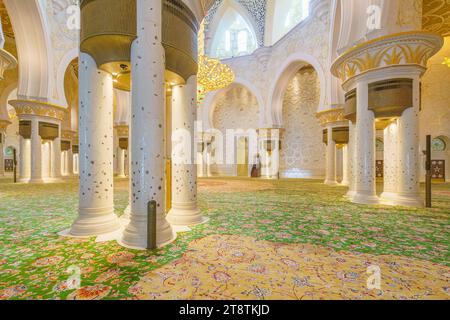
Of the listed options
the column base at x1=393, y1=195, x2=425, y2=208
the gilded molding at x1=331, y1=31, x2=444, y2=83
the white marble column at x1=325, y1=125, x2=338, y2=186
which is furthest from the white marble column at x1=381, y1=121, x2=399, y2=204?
the white marble column at x1=325, y1=125, x2=338, y2=186

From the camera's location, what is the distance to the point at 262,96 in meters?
12.6

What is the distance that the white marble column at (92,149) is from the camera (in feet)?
8.27

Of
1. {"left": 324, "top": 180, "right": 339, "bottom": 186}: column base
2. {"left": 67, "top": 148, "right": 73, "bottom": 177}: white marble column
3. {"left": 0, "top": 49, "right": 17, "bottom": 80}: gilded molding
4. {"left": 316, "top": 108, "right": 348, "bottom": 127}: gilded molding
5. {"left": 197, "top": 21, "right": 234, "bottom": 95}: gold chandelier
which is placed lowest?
{"left": 324, "top": 180, "right": 339, "bottom": 186}: column base

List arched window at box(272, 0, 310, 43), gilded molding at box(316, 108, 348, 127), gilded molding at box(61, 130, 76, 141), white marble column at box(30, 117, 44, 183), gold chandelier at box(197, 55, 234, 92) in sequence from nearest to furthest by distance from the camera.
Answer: gilded molding at box(316, 108, 348, 127) < gold chandelier at box(197, 55, 234, 92) < white marble column at box(30, 117, 44, 183) < arched window at box(272, 0, 310, 43) < gilded molding at box(61, 130, 76, 141)

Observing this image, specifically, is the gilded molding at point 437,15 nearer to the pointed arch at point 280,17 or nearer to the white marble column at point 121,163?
the pointed arch at point 280,17

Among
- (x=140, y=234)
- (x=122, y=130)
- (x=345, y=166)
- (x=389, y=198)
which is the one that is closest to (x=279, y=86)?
(x=345, y=166)

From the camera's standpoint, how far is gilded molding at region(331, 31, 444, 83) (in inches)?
152

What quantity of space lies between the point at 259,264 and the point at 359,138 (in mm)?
3895

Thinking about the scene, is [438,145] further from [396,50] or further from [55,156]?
[55,156]

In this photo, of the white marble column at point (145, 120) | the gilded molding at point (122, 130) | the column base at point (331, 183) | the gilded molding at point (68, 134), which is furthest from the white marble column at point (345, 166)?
the gilded molding at point (68, 134)

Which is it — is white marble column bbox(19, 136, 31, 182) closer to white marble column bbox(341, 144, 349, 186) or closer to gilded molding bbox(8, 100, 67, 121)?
gilded molding bbox(8, 100, 67, 121)

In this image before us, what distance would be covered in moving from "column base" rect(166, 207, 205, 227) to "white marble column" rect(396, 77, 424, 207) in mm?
4016

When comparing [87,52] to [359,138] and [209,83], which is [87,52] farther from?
[209,83]
